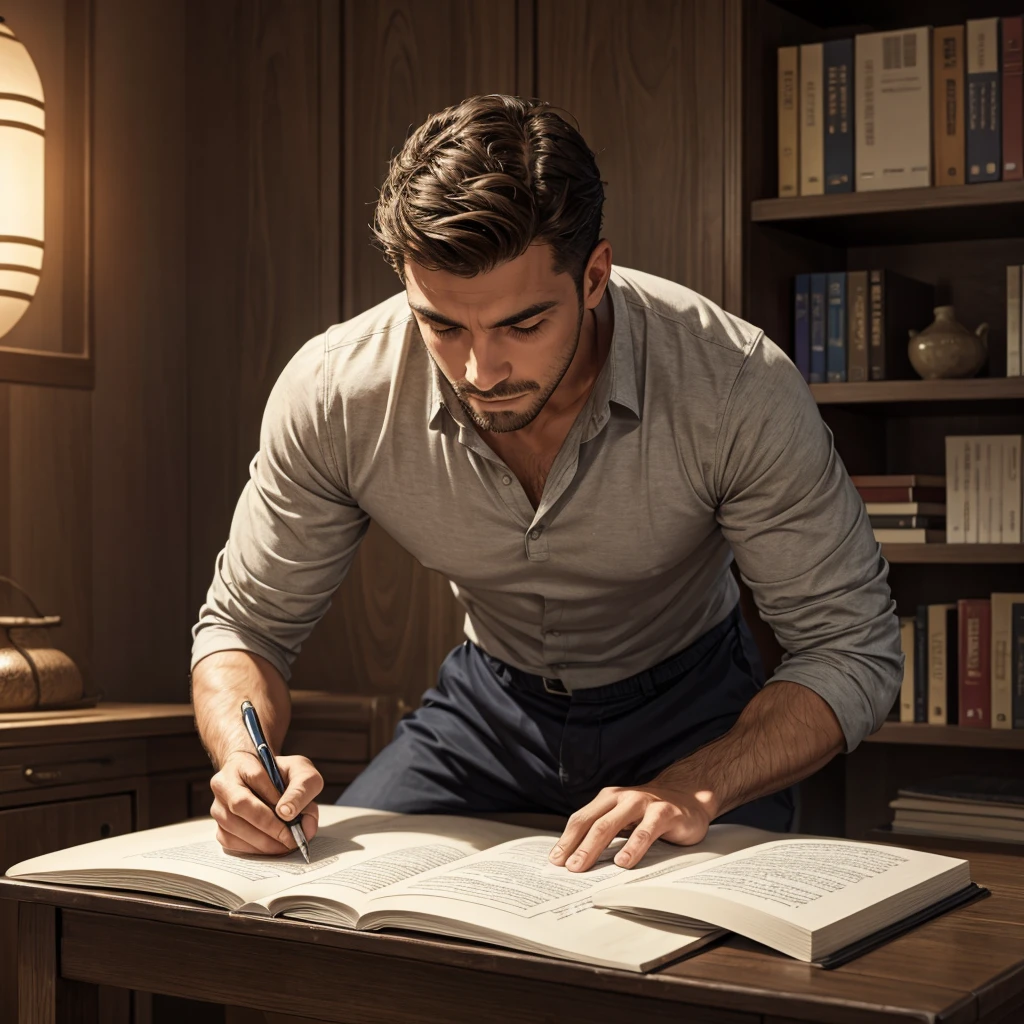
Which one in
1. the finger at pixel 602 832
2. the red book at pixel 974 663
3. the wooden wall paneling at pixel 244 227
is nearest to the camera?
the finger at pixel 602 832

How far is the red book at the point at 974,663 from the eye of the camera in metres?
2.66

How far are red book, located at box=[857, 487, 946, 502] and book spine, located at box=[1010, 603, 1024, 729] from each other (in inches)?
10.2

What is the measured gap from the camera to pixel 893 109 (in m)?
2.68

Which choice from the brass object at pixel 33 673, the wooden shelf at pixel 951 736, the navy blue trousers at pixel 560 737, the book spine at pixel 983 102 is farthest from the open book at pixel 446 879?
the book spine at pixel 983 102

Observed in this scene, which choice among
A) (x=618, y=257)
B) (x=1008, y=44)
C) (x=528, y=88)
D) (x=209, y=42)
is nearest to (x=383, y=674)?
(x=618, y=257)

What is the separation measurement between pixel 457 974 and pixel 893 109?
6.82ft

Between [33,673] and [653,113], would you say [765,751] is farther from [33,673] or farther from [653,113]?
[653,113]

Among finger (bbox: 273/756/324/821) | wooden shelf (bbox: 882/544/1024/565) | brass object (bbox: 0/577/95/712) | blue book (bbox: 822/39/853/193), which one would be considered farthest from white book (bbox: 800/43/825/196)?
finger (bbox: 273/756/324/821)

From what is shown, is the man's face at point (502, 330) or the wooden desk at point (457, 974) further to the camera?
the man's face at point (502, 330)

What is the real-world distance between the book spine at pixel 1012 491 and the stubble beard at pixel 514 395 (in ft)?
4.43

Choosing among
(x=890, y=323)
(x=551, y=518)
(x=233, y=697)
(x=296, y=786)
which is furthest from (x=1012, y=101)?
(x=296, y=786)

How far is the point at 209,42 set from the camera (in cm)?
317

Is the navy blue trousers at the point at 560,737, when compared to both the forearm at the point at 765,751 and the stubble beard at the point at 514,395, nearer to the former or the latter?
the forearm at the point at 765,751

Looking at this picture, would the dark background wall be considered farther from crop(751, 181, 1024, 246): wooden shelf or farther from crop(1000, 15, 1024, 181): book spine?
crop(1000, 15, 1024, 181): book spine
